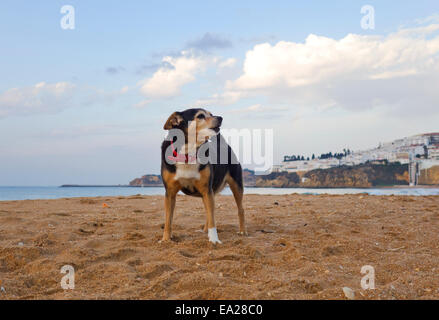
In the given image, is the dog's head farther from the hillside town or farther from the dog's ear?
the hillside town

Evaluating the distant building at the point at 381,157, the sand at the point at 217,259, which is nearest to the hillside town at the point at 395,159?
the distant building at the point at 381,157

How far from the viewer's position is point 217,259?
3811 millimetres

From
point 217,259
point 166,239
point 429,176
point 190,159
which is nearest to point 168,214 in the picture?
point 166,239

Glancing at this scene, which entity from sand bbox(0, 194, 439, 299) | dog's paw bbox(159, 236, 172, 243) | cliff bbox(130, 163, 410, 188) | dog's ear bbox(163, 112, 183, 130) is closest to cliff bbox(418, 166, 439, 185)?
cliff bbox(130, 163, 410, 188)

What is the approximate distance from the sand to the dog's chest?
0.84 meters

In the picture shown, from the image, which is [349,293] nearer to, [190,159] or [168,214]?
[190,159]

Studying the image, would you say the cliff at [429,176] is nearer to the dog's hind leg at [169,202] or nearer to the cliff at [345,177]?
the cliff at [345,177]

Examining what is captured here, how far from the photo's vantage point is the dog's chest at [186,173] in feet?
15.0

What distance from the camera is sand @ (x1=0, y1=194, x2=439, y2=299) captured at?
2.84 meters

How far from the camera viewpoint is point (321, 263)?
3.68m

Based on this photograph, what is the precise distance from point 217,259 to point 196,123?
69.5 inches

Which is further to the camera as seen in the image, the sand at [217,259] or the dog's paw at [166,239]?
the dog's paw at [166,239]

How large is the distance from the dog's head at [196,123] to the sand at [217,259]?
1.45m
